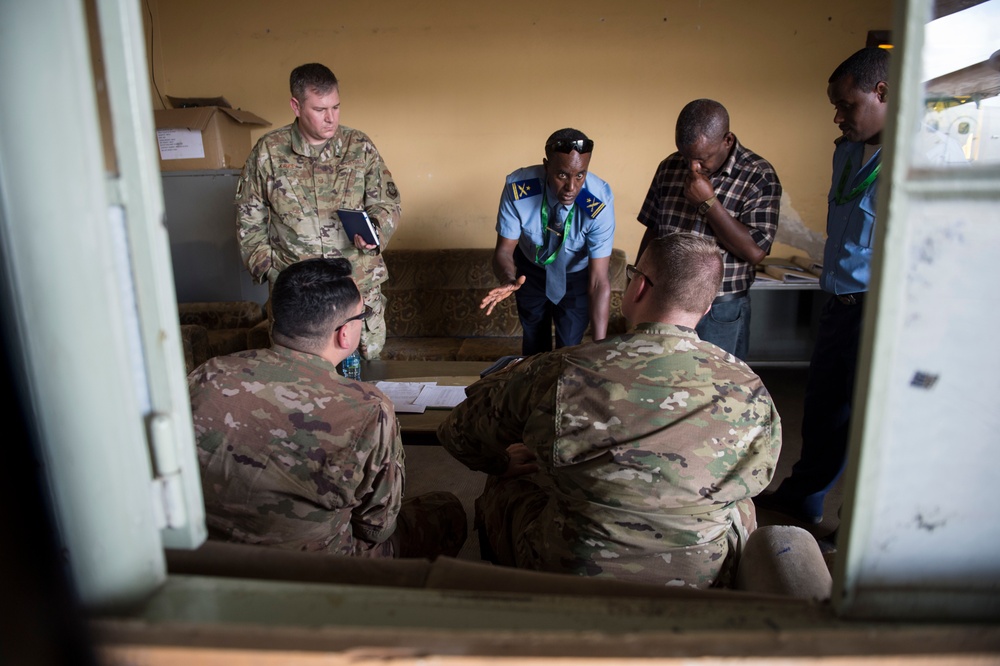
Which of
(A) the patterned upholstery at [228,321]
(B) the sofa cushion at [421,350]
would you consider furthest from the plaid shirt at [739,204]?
(A) the patterned upholstery at [228,321]

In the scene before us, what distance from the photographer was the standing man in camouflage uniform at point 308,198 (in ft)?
9.18

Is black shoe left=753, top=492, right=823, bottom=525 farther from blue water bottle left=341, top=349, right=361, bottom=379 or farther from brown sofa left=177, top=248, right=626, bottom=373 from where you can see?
blue water bottle left=341, top=349, right=361, bottom=379

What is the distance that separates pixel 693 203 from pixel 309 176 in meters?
1.66

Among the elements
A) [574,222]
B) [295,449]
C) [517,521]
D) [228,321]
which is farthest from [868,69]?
[228,321]

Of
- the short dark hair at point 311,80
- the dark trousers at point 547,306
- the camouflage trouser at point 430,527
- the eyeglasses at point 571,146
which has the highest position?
the short dark hair at point 311,80

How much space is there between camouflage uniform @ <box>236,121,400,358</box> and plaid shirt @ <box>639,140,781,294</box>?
1.28 metres

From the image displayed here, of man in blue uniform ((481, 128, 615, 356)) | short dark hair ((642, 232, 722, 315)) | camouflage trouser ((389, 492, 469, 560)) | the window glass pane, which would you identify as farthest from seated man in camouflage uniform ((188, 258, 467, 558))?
man in blue uniform ((481, 128, 615, 356))

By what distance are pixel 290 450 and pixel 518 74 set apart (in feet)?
10.7

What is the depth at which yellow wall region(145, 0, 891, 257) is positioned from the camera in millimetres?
3773

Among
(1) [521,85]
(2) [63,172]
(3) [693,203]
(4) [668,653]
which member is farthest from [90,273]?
(1) [521,85]

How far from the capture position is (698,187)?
2.22 metres

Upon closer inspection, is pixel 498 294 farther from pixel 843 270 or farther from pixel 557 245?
pixel 843 270

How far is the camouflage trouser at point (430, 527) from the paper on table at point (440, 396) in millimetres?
293

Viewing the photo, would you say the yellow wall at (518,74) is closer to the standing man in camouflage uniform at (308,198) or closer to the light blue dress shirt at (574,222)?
the standing man in camouflage uniform at (308,198)
